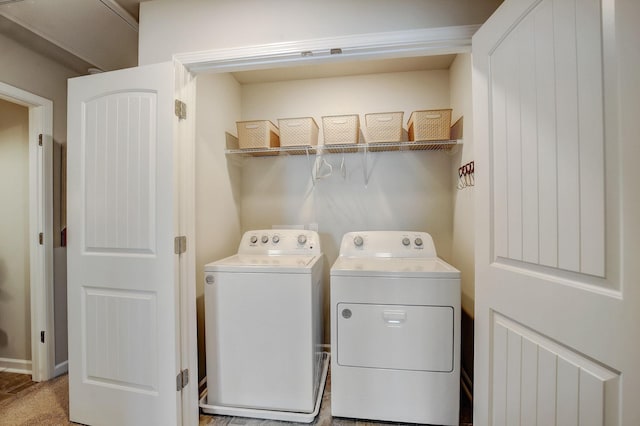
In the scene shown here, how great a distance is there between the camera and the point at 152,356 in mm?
1399

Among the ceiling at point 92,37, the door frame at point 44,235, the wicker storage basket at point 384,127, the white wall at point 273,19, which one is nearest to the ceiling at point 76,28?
the ceiling at point 92,37

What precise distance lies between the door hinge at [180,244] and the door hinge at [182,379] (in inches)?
25.9

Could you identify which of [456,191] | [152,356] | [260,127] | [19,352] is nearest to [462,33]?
[456,191]

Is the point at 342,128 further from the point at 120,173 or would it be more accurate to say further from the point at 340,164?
the point at 120,173

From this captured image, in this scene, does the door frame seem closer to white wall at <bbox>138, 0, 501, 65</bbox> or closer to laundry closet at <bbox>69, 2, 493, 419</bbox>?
laundry closet at <bbox>69, 2, 493, 419</bbox>

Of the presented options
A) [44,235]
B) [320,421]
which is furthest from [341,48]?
[44,235]

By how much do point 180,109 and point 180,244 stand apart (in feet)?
2.39

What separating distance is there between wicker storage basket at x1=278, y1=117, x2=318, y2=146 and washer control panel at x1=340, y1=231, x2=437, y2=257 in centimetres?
85

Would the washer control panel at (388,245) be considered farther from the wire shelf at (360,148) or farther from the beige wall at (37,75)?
the beige wall at (37,75)

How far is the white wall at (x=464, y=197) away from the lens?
68.5 inches

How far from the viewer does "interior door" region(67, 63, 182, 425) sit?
138cm

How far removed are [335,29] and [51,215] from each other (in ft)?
8.01

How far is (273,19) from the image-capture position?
1.39 meters

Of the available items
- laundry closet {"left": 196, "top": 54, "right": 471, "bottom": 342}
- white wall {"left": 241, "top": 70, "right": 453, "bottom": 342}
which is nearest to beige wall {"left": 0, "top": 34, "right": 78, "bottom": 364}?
laundry closet {"left": 196, "top": 54, "right": 471, "bottom": 342}
